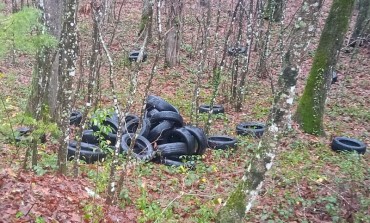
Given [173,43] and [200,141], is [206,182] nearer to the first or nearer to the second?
[200,141]

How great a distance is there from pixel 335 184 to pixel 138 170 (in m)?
3.72

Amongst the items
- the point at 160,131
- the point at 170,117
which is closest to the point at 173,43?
the point at 170,117

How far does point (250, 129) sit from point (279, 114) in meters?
4.85

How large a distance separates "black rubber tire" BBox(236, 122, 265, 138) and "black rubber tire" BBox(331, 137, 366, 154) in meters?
1.74

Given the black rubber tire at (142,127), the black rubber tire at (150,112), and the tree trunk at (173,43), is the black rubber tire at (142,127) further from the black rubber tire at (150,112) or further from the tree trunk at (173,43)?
the tree trunk at (173,43)

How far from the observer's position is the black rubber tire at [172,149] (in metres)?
8.95

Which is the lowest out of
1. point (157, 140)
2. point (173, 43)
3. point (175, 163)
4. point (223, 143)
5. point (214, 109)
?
point (175, 163)

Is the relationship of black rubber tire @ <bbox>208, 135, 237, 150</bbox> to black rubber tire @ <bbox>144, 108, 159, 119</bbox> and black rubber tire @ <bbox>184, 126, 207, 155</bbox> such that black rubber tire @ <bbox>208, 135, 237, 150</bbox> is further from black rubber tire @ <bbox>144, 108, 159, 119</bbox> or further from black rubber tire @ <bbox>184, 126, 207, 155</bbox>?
black rubber tire @ <bbox>144, 108, 159, 119</bbox>

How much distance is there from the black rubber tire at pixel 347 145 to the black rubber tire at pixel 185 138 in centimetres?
333

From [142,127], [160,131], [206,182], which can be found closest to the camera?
[206,182]

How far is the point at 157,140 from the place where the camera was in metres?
9.69

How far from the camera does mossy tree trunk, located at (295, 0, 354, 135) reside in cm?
990

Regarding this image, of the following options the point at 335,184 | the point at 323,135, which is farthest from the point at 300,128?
the point at 335,184

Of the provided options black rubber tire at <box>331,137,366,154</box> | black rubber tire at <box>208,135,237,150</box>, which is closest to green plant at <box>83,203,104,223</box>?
black rubber tire at <box>208,135,237,150</box>
